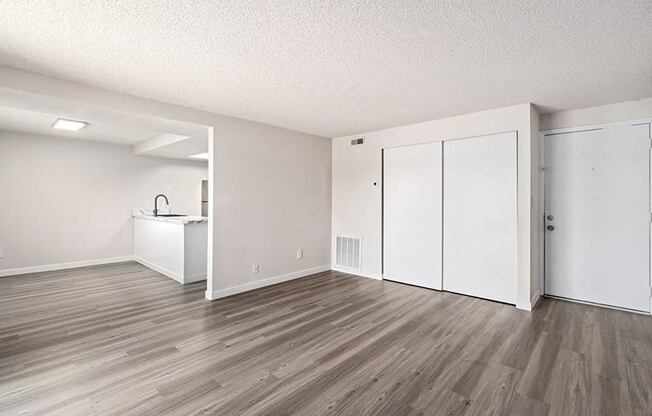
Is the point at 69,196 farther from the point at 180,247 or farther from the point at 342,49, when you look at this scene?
the point at 342,49

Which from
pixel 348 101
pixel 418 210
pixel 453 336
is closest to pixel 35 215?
pixel 348 101

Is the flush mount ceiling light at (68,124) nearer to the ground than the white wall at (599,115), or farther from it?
farther from it

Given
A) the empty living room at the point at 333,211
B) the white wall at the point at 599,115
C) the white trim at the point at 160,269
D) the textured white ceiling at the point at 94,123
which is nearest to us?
the empty living room at the point at 333,211

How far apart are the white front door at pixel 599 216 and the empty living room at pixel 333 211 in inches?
1.0

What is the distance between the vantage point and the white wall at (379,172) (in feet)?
11.6

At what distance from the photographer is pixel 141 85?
2.99 m

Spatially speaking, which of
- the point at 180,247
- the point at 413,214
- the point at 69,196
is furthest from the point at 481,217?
the point at 69,196

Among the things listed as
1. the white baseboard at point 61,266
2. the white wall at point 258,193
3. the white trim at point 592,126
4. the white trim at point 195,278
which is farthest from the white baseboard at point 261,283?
the white trim at point 592,126

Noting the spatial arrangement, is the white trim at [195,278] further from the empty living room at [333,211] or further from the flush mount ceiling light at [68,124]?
the flush mount ceiling light at [68,124]

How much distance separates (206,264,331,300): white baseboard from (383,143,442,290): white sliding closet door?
1240 mm

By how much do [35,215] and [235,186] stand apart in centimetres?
413

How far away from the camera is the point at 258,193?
4.43 meters

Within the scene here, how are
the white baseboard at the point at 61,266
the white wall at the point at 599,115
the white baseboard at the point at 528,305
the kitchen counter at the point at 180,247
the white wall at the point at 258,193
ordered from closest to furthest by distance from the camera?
the white wall at the point at 599,115 < the white baseboard at the point at 528,305 < the white wall at the point at 258,193 < the kitchen counter at the point at 180,247 < the white baseboard at the point at 61,266

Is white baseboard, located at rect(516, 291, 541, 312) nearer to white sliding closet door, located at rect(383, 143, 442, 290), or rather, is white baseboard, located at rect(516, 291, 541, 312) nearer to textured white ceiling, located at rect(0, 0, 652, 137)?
white sliding closet door, located at rect(383, 143, 442, 290)
